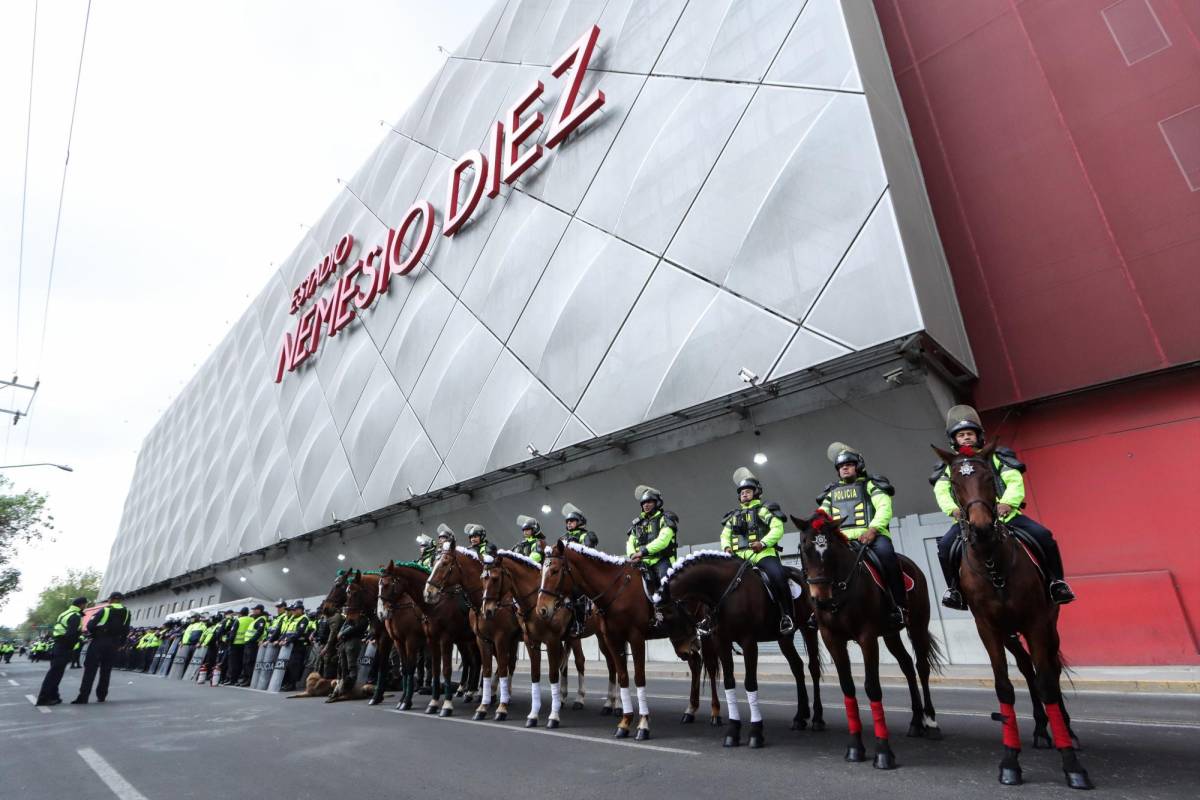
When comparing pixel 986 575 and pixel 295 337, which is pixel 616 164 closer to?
pixel 986 575

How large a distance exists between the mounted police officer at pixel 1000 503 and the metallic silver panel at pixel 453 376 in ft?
52.2

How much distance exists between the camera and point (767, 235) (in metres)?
13.0

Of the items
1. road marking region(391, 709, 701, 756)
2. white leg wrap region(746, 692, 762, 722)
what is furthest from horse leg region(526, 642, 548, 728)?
white leg wrap region(746, 692, 762, 722)

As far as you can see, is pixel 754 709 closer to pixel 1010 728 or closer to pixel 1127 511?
pixel 1010 728

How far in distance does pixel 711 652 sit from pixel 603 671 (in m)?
10.6

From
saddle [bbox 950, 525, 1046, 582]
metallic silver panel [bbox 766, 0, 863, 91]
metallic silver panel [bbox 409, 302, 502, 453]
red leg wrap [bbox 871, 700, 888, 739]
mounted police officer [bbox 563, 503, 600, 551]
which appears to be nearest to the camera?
saddle [bbox 950, 525, 1046, 582]

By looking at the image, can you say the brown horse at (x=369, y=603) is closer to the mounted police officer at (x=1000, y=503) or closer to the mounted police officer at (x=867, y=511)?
the mounted police officer at (x=867, y=511)

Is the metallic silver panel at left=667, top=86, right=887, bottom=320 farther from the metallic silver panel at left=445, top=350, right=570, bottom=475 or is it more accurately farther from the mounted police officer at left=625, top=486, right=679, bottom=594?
the metallic silver panel at left=445, top=350, right=570, bottom=475

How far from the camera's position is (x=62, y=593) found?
11556 centimetres

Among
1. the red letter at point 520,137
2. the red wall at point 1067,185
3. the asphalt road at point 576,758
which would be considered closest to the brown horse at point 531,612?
the asphalt road at point 576,758

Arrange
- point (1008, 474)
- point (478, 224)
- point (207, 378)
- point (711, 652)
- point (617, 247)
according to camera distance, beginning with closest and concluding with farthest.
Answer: point (1008, 474)
point (711, 652)
point (617, 247)
point (478, 224)
point (207, 378)

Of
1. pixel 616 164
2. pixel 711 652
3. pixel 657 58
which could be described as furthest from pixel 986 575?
pixel 657 58

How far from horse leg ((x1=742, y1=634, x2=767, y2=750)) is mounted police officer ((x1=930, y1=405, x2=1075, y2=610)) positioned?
2.12m

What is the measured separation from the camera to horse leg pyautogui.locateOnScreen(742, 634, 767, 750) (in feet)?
19.7
